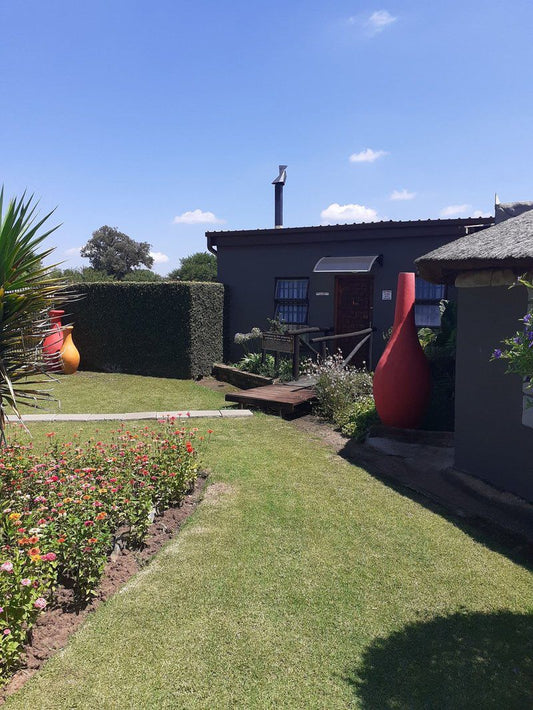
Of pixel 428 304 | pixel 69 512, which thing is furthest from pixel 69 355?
pixel 69 512

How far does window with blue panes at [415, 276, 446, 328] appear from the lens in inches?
477

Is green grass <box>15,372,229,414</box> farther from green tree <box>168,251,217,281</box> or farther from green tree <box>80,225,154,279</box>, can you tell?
green tree <box>80,225,154,279</box>

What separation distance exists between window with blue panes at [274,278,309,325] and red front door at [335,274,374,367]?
91 centimetres

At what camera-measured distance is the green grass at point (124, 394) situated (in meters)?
10.1

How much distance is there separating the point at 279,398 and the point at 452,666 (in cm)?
665

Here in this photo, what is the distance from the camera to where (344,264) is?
12703 millimetres

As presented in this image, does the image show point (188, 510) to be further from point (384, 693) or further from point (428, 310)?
point (428, 310)

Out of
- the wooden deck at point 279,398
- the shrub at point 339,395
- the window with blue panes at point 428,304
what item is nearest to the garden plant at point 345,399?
the shrub at point 339,395

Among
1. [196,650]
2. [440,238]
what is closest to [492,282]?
[196,650]

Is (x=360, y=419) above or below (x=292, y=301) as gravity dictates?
below

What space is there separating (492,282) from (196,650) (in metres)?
4.61

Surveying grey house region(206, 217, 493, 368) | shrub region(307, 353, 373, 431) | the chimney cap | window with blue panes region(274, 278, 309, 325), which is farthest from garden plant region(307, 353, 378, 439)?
the chimney cap

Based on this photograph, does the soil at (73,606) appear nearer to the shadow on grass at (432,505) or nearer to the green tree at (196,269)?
the shadow on grass at (432,505)

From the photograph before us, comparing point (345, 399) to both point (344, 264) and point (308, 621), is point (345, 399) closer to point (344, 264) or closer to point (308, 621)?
point (344, 264)
